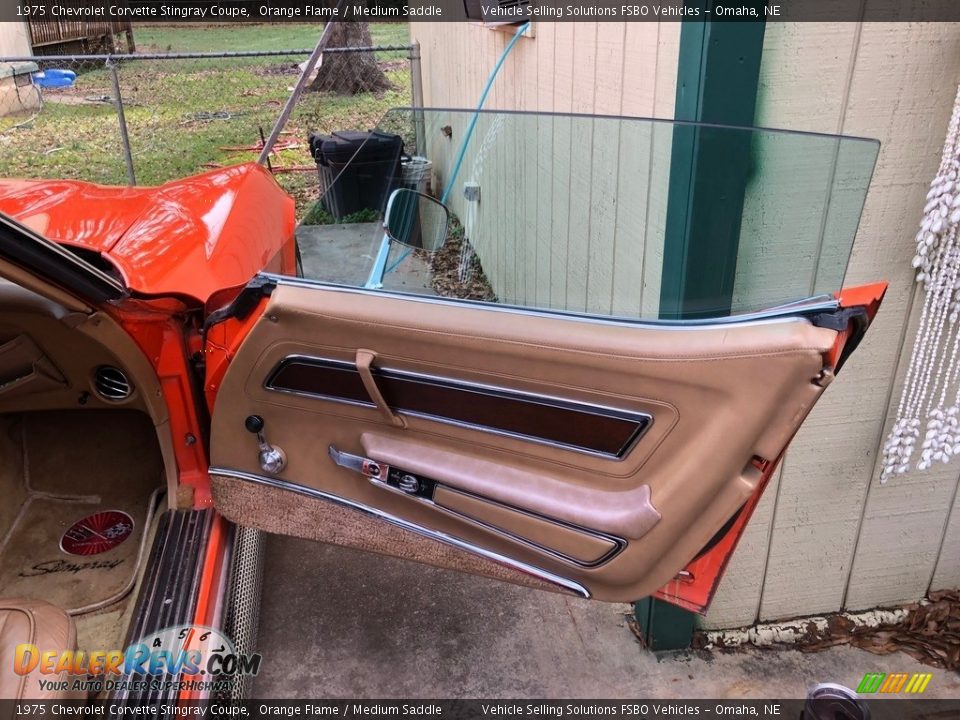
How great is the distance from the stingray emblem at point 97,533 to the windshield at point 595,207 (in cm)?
133

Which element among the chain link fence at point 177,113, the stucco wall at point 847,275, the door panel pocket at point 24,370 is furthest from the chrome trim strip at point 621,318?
the chain link fence at point 177,113

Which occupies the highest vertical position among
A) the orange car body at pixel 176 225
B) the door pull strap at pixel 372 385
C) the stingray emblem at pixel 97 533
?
the orange car body at pixel 176 225

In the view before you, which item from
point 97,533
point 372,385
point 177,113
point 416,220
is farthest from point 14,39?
point 372,385

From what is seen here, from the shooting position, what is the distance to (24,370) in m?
2.69

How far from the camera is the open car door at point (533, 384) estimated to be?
162 centimetres

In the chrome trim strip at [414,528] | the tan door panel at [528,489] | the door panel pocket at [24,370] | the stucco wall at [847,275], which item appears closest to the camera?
the tan door panel at [528,489]

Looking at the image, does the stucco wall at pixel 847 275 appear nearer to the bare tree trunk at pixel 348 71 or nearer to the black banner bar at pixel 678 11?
the black banner bar at pixel 678 11

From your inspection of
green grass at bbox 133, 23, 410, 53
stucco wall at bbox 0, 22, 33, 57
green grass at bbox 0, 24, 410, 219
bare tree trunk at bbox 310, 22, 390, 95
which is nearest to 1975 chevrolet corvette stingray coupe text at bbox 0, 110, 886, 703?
green grass at bbox 0, 24, 410, 219

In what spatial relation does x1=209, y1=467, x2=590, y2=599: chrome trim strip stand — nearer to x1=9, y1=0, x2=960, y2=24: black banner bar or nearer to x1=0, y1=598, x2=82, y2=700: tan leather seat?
x1=0, y1=598, x2=82, y2=700: tan leather seat

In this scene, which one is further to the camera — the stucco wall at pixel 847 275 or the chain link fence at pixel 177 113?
the chain link fence at pixel 177 113

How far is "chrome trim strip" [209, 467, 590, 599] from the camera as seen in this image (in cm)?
192

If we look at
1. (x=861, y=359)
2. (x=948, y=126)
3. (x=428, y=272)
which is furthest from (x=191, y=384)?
(x=948, y=126)

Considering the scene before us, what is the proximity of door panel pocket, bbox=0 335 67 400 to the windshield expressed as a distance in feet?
3.76

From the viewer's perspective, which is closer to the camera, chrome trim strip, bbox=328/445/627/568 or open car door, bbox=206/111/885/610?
open car door, bbox=206/111/885/610
